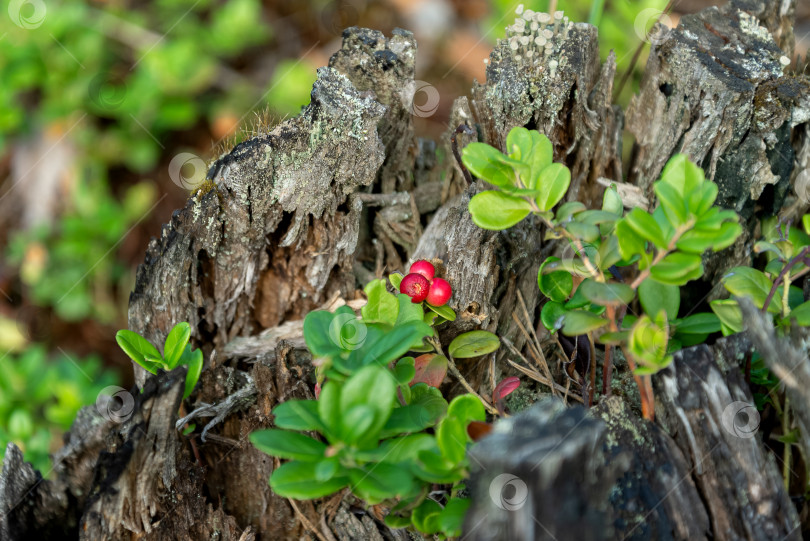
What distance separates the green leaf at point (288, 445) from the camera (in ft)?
3.73

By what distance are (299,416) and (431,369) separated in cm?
43

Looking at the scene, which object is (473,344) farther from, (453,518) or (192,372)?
(192,372)

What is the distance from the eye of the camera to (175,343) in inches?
61.7

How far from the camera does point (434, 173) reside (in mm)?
2320

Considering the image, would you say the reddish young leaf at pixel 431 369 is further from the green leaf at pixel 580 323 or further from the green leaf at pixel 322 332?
the green leaf at pixel 580 323

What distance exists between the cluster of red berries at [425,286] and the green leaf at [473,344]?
0.10 m

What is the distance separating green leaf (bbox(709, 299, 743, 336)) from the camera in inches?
57.1

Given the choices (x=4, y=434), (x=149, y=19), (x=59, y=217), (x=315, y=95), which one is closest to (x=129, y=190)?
(x=59, y=217)

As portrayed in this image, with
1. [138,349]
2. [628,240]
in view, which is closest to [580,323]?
[628,240]

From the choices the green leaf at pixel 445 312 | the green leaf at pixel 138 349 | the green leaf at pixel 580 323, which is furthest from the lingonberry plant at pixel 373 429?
the green leaf at pixel 138 349

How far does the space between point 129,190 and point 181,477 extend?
2.50m

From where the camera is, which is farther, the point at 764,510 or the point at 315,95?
the point at 315,95

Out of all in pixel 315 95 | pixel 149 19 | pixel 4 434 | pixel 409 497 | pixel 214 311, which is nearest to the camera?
pixel 409 497

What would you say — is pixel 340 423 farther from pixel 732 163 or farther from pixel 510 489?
pixel 732 163
